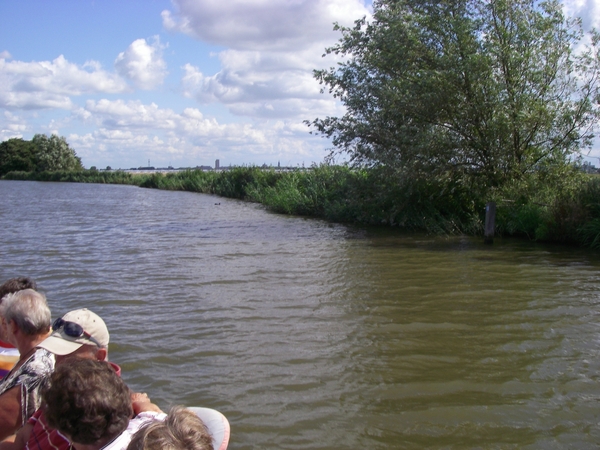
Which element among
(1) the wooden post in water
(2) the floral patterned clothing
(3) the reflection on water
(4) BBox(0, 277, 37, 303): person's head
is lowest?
(3) the reflection on water

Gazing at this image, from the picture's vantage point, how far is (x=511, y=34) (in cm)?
1516

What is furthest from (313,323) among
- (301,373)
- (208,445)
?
(208,445)

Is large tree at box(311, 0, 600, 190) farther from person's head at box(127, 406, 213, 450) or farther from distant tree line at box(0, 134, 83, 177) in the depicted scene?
distant tree line at box(0, 134, 83, 177)

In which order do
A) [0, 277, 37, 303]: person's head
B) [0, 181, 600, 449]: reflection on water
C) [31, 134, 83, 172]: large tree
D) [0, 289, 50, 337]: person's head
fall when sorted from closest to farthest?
[0, 289, 50, 337]: person's head < [0, 277, 37, 303]: person's head < [0, 181, 600, 449]: reflection on water < [31, 134, 83, 172]: large tree

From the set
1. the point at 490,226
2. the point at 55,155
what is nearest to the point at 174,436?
the point at 490,226

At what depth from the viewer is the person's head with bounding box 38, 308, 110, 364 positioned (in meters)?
3.25

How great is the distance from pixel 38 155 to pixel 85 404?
86949 millimetres

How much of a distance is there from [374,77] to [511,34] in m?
3.95

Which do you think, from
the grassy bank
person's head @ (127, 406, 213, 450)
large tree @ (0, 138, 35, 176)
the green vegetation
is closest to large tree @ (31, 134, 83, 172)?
large tree @ (0, 138, 35, 176)

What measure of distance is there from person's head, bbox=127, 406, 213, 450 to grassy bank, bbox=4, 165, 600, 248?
13114 millimetres

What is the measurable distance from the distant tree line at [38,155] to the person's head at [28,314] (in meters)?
80.8

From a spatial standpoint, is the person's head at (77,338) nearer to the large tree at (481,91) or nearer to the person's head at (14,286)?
the person's head at (14,286)

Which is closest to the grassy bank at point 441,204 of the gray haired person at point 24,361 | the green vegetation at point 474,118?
the green vegetation at point 474,118

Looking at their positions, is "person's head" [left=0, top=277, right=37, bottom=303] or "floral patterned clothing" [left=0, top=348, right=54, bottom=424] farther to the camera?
"person's head" [left=0, top=277, right=37, bottom=303]
